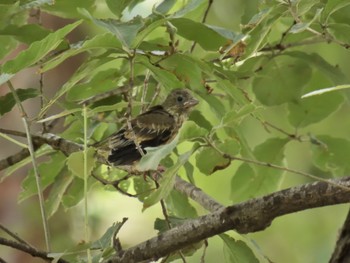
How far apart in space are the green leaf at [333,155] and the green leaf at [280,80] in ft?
0.47

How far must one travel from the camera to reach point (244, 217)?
5.07ft

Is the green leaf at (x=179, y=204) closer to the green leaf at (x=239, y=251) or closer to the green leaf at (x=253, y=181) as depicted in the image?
the green leaf at (x=253, y=181)

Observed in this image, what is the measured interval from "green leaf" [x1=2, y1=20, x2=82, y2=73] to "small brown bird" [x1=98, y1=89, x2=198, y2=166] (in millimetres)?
316

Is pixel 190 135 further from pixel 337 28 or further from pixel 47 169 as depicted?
pixel 47 169

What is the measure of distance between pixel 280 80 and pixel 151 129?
0.34 metres

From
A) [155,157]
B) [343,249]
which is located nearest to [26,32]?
[155,157]

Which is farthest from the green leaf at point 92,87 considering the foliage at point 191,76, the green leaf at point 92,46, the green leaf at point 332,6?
the green leaf at point 332,6

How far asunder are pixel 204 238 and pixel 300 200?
7.8 inches

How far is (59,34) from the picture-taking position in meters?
1.41

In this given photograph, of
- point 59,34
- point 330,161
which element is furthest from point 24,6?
point 330,161

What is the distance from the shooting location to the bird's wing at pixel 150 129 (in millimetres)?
1942

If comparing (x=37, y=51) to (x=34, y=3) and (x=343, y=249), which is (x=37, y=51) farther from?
(x=343, y=249)

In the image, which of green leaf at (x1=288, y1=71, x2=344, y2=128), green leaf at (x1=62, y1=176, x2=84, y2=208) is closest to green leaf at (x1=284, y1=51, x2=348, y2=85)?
green leaf at (x1=288, y1=71, x2=344, y2=128)

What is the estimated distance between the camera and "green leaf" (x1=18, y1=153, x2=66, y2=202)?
2.05 m
